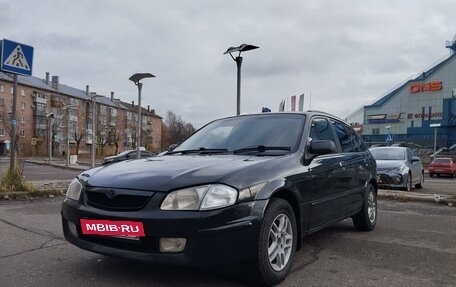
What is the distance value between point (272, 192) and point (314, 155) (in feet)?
3.46

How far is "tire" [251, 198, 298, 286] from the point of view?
3549mm

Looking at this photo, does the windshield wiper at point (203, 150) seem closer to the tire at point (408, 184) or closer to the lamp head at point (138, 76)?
the tire at point (408, 184)

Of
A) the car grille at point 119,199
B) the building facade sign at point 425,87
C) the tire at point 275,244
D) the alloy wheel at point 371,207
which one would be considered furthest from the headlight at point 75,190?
the building facade sign at point 425,87

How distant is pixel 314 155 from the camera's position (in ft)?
15.1

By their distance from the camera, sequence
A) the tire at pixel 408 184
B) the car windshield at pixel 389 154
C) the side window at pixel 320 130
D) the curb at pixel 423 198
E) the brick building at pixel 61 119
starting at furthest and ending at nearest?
the brick building at pixel 61 119, the car windshield at pixel 389 154, the tire at pixel 408 184, the curb at pixel 423 198, the side window at pixel 320 130

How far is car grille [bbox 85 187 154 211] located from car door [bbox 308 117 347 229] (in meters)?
1.72

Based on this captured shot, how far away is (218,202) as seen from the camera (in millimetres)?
3408

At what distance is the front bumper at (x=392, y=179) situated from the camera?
1271cm

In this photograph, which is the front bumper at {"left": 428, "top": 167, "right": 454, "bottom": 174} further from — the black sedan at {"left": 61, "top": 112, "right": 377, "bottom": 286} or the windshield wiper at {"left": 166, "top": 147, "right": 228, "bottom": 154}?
the windshield wiper at {"left": 166, "top": 147, "right": 228, "bottom": 154}

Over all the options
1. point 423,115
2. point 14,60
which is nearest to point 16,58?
point 14,60

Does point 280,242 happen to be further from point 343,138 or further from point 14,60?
point 14,60

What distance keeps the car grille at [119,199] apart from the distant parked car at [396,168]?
10.3 m

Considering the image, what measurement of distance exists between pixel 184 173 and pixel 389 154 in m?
11.6

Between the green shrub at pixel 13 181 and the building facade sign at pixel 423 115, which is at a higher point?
the building facade sign at pixel 423 115
